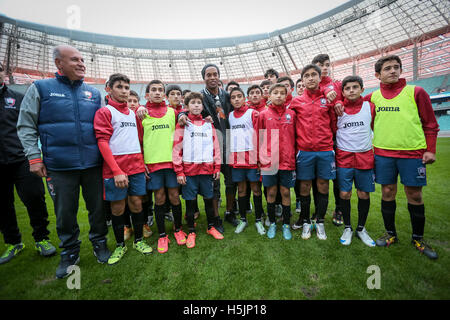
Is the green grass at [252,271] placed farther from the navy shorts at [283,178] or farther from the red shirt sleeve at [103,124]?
the red shirt sleeve at [103,124]

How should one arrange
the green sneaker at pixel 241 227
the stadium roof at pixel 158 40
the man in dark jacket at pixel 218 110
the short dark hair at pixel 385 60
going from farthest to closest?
the stadium roof at pixel 158 40, the man in dark jacket at pixel 218 110, the green sneaker at pixel 241 227, the short dark hair at pixel 385 60

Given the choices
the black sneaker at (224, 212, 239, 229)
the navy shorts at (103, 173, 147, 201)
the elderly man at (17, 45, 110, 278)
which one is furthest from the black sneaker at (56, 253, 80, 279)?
the black sneaker at (224, 212, 239, 229)

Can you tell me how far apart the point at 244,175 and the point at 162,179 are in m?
1.19

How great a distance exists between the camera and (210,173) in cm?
265

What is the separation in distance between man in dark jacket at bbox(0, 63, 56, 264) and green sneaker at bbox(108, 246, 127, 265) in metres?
0.85

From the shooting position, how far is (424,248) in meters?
2.14

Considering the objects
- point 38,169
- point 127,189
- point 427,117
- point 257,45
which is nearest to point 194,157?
point 127,189

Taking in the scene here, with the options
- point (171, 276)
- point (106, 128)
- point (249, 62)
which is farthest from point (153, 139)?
point (249, 62)

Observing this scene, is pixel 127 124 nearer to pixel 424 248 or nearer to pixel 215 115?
pixel 215 115

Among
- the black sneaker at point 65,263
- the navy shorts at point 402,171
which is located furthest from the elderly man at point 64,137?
the navy shorts at point 402,171

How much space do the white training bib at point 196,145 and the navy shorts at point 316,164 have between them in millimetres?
1260

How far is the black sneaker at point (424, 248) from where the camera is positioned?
80.7 inches

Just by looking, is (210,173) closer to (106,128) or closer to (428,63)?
(106,128)

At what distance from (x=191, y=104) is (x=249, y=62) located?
30.0m
